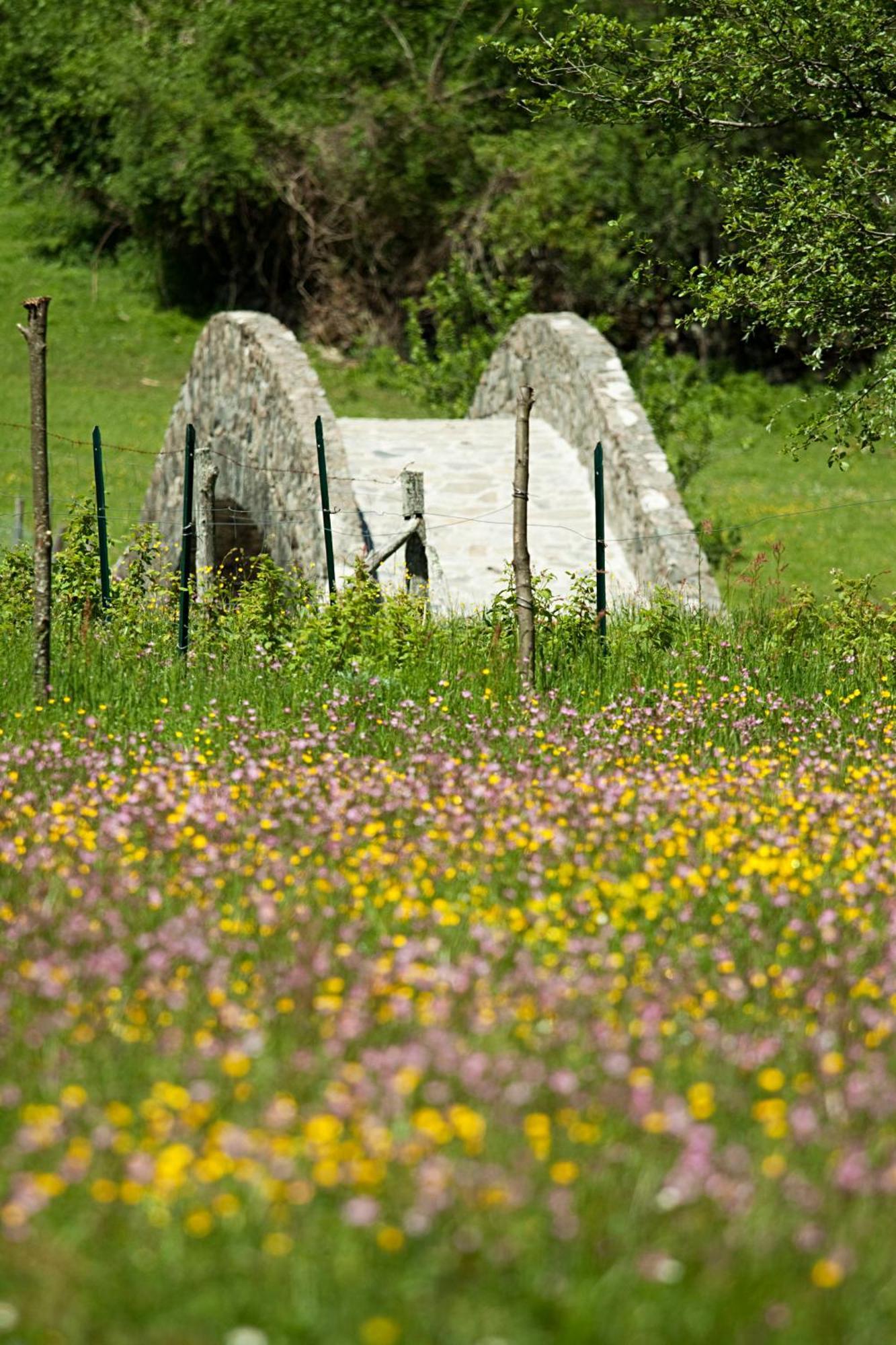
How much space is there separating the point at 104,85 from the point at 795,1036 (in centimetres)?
3822

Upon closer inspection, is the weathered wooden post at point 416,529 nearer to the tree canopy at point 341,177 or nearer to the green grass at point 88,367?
the green grass at point 88,367

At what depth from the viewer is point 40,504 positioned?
384 inches

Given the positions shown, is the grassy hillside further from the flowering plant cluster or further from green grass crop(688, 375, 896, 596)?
the flowering plant cluster

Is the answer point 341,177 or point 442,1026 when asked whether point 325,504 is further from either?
point 341,177

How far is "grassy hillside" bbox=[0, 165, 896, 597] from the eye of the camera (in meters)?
23.6

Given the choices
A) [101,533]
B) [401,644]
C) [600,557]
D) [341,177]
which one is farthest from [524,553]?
[341,177]

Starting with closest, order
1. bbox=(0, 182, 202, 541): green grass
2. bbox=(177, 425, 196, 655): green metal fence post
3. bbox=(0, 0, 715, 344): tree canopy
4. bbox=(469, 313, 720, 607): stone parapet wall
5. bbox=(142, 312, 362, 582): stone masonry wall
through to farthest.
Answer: bbox=(177, 425, 196, 655): green metal fence post, bbox=(469, 313, 720, 607): stone parapet wall, bbox=(142, 312, 362, 582): stone masonry wall, bbox=(0, 182, 202, 541): green grass, bbox=(0, 0, 715, 344): tree canopy

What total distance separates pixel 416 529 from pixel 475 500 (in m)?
2.83

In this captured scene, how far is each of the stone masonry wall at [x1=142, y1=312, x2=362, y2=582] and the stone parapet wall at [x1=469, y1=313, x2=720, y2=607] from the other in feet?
9.00

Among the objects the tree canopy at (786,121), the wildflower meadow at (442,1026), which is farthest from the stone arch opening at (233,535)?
the wildflower meadow at (442,1026)

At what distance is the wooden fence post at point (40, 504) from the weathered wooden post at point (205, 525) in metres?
2.38

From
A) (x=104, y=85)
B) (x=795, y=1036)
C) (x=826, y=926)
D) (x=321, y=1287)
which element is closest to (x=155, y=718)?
(x=826, y=926)

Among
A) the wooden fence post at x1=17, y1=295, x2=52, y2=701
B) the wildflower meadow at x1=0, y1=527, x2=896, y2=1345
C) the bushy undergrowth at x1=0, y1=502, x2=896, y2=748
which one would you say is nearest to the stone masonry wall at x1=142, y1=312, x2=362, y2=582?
the bushy undergrowth at x1=0, y1=502, x2=896, y2=748

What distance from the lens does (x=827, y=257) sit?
35.7 feet
